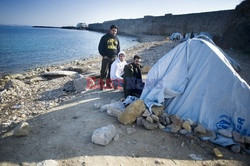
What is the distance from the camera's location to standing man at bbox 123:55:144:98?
4.78m

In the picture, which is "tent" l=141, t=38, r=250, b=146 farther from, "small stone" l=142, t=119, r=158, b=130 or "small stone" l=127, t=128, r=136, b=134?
"small stone" l=127, t=128, r=136, b=134

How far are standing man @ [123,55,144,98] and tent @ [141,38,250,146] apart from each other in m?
0.72

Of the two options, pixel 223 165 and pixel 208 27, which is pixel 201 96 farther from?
pixel 208 27

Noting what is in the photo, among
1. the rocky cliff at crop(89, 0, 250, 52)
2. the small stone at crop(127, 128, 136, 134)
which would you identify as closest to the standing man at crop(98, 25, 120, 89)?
the small stone at crop(127, 128, 136, 134)

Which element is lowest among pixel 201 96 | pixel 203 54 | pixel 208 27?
pixel 201 96

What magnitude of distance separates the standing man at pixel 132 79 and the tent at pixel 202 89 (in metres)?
0.72

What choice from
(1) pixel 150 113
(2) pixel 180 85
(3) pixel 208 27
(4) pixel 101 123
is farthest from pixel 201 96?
(3) pixel 208 27

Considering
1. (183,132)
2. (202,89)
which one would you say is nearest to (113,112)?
(183,132)

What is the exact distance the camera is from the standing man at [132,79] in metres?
4.78

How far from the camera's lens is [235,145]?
10.2ft

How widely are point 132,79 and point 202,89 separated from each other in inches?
76.0

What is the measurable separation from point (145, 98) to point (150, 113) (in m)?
0.52

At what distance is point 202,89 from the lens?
12.0 ft

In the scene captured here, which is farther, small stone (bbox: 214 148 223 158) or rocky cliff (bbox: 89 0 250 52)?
rocky cliff (bbox: 89 0 250 52)
